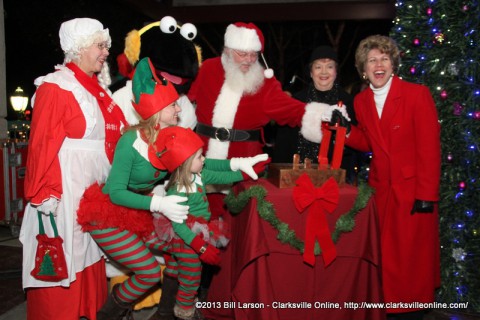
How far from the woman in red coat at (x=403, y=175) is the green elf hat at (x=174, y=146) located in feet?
4.60

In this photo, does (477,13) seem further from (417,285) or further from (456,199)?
(417,285)

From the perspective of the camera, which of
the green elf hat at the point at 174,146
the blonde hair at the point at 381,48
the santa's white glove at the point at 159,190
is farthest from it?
the santa's white glove at the point at 159,190

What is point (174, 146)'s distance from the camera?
2471mm

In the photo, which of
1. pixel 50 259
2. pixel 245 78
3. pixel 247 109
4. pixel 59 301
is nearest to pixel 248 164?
pixel 247 109

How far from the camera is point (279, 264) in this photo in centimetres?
273

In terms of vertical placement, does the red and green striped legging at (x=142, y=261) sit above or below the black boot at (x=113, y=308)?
above

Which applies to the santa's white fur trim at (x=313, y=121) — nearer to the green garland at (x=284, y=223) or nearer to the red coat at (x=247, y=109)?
the red coat at (x=247, y=109)

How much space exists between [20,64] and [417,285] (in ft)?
56.9

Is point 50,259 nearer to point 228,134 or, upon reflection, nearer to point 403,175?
point 228,134

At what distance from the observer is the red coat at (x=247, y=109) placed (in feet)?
11.6

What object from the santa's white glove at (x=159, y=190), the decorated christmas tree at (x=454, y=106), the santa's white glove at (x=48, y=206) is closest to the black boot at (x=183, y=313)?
the santa's white glove at (x=159, y=190)

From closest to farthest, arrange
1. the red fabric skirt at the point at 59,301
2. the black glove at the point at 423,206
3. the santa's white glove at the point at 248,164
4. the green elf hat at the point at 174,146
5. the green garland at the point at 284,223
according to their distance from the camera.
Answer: the green elf hat at the point at 174,146 < the green garland at the point at 284,223 < the red fabric skirt at the point at 59,301 < the santa's white glove at the point at 248,164 < the black glove at the point at 423,206

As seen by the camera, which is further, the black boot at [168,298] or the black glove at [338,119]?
the black glove at [338,119]

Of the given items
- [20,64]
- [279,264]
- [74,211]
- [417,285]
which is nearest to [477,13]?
[417,285]
